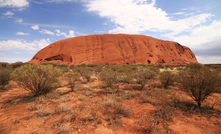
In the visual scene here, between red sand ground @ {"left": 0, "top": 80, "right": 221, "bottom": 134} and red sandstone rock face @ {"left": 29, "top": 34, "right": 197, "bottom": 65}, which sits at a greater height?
red sandstone rock face @ {"left": 29, "top": 34, "right": 197, "bottom": 65}

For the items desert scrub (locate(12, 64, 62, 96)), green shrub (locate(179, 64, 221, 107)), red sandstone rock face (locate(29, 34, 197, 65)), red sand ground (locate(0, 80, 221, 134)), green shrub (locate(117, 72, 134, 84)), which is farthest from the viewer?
red sandstone rock face (locate(29, 34, 197, 65))

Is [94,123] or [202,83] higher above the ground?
[202,83]

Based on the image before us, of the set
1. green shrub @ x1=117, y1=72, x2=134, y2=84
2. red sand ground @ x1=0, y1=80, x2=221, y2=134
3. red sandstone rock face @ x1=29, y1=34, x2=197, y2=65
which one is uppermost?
red sandstone rock face @ x1=29, y1=34, x2=197, y2=65

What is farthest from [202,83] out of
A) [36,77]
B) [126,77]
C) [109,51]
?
[109,51]

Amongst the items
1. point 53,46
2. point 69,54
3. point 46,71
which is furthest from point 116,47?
point 46,71

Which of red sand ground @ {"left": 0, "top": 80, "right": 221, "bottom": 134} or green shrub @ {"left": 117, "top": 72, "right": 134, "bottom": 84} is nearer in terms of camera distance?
red sand ground @ {"left": 0, "top": 80, "right": 221, "bottom": 134}

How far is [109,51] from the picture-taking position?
33.7m

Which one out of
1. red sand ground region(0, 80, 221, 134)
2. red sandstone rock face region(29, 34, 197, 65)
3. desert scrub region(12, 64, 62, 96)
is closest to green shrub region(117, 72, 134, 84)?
red sand ground region(0, 80, 221, 134)

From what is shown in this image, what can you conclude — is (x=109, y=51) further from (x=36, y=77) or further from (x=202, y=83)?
(x=202, y=83)

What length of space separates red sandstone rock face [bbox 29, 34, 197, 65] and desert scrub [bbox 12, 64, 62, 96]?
26.0 meters

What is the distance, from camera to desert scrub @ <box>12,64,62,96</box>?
192 inches

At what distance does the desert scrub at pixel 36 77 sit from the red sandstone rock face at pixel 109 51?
25973 mm

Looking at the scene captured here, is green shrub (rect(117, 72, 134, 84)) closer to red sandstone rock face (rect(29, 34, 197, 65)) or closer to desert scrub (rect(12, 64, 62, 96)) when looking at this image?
desert scrub (rect(12, 64, 62, 96))

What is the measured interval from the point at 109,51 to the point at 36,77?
97.2ft
